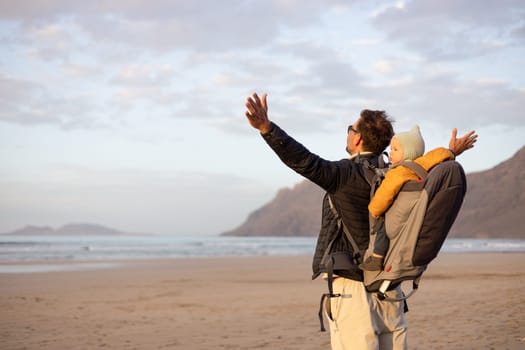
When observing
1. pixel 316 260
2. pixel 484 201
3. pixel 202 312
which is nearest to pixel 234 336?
pixel 202 312

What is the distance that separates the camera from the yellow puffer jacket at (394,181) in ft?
8.33

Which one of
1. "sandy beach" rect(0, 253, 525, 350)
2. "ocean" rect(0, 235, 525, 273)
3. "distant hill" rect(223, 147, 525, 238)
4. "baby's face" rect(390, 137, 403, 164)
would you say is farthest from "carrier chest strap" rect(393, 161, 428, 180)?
"distant hill" rect(223, 147, 525, 238)

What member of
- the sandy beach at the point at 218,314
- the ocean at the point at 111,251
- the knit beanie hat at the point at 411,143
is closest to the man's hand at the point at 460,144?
the knit beanie hat at the point at 411,143

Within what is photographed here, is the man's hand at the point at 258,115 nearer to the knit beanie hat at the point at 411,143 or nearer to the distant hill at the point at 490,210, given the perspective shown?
the knit beanie hat at the point at 411,143

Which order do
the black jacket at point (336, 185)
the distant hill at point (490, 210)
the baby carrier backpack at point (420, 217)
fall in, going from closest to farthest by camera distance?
the baby carrier backpack at point (420, 217)
the black jacket at point (336, 185)
the distant hill at point (490, 210)

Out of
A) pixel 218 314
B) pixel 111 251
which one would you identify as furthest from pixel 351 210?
pixel 111 251

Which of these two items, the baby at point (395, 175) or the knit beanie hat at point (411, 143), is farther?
the knit beanie hat at point (411, 143)

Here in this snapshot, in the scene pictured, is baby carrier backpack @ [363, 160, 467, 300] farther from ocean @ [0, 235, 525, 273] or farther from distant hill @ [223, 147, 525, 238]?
distant hill @ [223, 147, 525, 238]

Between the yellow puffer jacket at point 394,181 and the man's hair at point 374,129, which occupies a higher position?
the man's hair at point 374,129

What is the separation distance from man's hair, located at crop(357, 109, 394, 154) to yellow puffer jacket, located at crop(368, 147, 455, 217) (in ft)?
0.83

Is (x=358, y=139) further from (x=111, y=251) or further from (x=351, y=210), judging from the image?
(x=111, y=251)

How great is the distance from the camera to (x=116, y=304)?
1143 centimetres

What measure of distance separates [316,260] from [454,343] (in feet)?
16.7

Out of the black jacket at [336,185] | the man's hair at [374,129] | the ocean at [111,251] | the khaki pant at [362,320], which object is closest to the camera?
the black jacket at [336,185]
